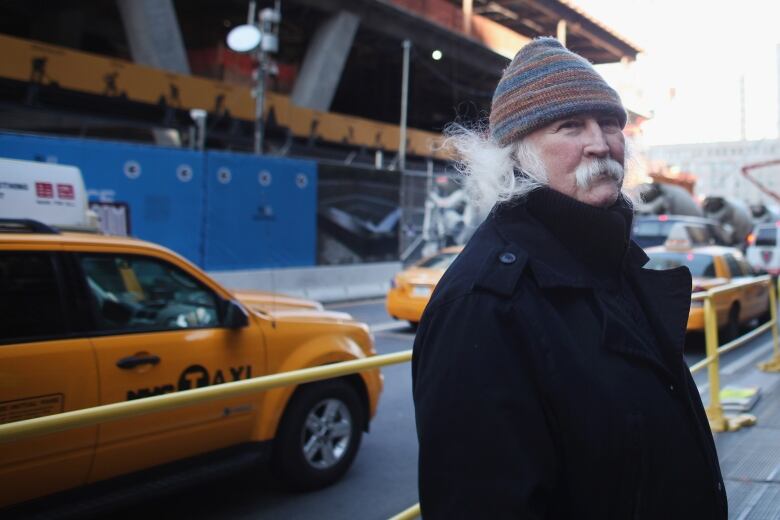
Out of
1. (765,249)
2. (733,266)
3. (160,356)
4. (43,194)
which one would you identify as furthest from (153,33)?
(765,249)

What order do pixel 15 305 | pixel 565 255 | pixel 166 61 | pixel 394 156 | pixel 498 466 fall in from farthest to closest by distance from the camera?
1. pixel 394 156
2. pixel 166 61
3. pixel 15 305
4. pixel 565 255
5. pixel 498 466

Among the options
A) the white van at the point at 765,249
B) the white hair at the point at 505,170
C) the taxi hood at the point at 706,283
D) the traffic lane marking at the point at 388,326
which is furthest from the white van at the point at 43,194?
the white van at the point at 765,249

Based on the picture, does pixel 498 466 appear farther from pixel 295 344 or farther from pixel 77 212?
pixel 77 212

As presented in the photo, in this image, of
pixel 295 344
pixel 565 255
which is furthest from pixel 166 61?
pixel 565 255

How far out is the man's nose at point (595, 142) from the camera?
5.35 ft

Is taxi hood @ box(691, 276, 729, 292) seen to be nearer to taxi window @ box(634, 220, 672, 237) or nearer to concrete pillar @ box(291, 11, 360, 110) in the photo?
taxi window @ box(634, 220, 672, 237)

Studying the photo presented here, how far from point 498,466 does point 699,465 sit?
21.0 inches

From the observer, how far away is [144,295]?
433 cm

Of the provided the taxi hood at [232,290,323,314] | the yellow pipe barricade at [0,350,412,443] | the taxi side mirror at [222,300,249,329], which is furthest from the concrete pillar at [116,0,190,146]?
the yellow pipe barricade at [0,350,412,443]

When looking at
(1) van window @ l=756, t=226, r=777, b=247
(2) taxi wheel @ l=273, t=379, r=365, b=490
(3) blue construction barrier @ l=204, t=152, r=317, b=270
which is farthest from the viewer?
(1) van window @ l=756, t=226, r=777, b=247

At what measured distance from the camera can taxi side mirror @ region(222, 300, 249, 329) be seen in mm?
4281

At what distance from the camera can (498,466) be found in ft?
4.19

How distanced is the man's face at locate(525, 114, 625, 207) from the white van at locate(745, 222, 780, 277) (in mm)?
20380

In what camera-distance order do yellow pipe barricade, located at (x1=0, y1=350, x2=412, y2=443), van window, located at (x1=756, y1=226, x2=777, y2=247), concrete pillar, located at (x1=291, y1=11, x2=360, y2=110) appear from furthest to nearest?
concrete pillar, located at (x1=291, y1=11, x2=360, y2=110) < van window, located at (x1=756, y1=226, x2=777, y2=247) < yellow pipe barricade, located at (x1=0, y1=350, x2=412, y2=443)
